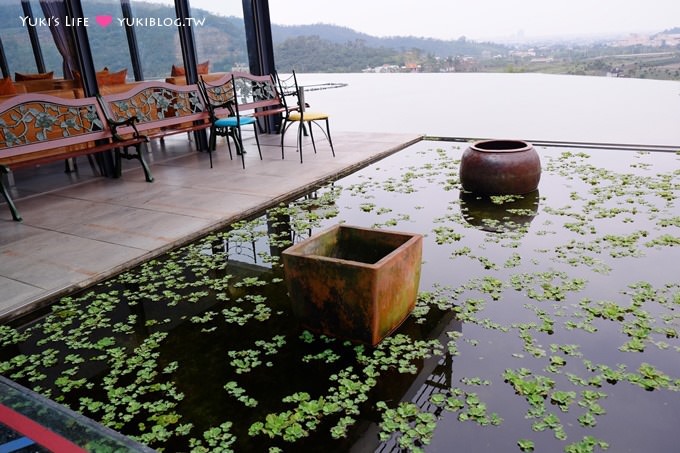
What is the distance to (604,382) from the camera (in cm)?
192

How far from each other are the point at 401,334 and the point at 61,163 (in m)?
6.24

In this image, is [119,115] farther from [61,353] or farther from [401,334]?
[401,334]

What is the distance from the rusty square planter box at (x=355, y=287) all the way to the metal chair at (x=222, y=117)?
352 cm

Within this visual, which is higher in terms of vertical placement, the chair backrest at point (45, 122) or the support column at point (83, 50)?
the support column at point (83, 50)

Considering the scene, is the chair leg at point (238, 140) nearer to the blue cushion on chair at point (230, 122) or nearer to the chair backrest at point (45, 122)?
the blue cushion on chair at point (230, 122)

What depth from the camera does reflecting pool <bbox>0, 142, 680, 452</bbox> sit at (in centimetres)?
175

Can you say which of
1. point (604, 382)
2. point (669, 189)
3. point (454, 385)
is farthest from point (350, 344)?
point (669, 189)

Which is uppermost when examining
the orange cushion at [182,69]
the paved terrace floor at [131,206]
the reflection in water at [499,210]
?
the orange cushion at [182,69]

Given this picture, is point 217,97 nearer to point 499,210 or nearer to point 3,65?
point 499,210

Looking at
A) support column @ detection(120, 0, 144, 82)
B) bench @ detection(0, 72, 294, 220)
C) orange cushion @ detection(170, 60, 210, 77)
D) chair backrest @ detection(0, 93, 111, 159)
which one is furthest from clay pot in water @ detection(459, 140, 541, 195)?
support column @ detection(120, 0, 144, 82)

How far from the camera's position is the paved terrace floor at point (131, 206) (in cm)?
314

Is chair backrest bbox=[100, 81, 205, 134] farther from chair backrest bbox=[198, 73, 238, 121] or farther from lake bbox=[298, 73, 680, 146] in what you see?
lake bbox=[298, 73, 680, 146]

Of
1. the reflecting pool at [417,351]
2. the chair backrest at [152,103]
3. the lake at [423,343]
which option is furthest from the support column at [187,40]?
the reflecting pool at [417,351]

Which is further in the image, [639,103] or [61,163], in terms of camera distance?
[639,103]
